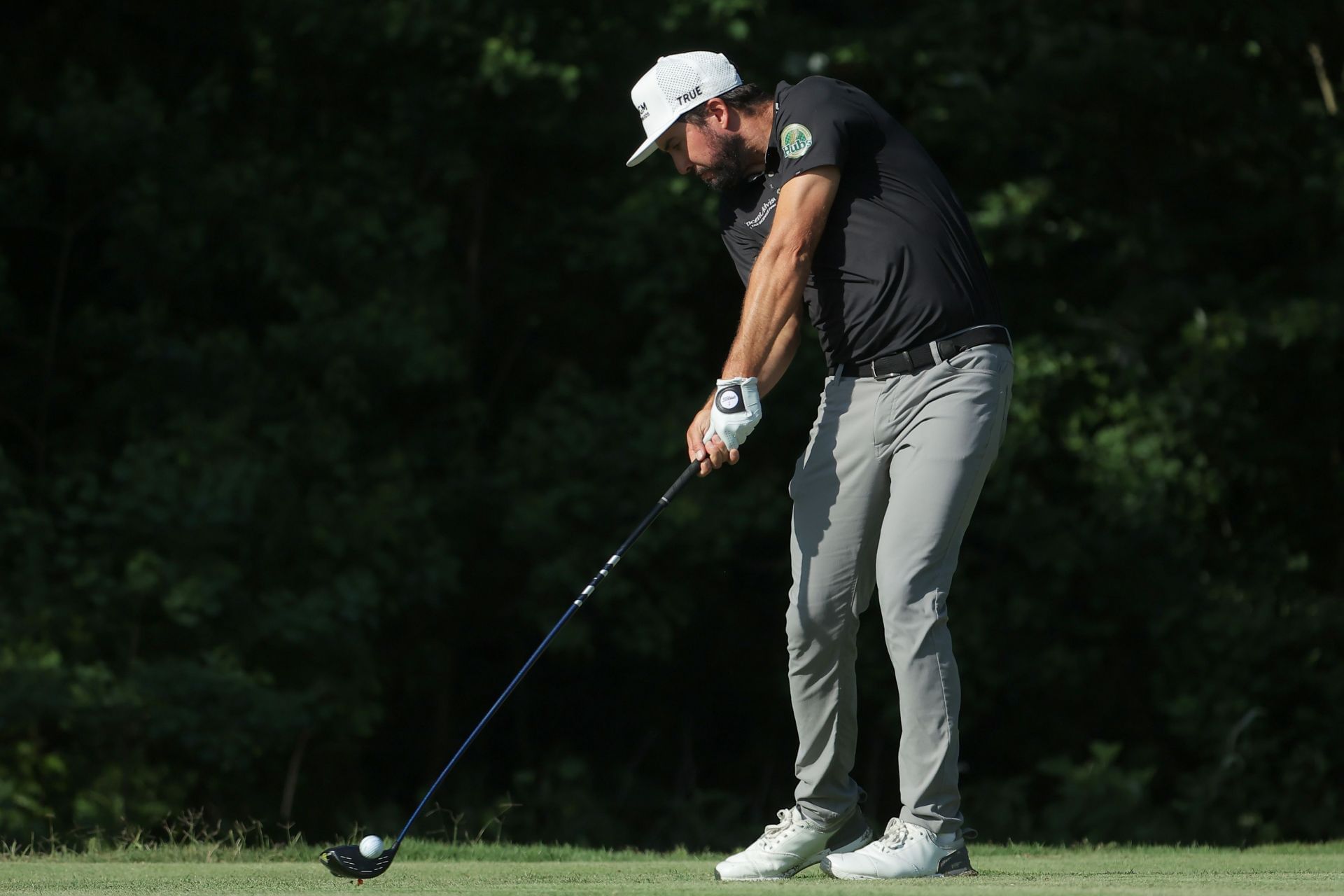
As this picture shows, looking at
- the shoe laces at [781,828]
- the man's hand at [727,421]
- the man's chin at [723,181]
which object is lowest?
the shoe laces at [781,828]

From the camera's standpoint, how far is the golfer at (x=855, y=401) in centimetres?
432

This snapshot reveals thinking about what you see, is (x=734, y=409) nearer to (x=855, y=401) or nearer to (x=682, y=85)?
(x=855, y=401)

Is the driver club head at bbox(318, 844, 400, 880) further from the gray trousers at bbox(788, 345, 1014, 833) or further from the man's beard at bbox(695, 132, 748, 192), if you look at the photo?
the man's beard at bbox(695, 132, 748, 192)

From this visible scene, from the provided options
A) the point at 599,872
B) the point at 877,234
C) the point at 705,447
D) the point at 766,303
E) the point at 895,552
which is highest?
the point at 877,234

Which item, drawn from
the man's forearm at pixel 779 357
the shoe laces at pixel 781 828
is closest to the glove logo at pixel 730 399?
the man's forearm at pixel 779 357

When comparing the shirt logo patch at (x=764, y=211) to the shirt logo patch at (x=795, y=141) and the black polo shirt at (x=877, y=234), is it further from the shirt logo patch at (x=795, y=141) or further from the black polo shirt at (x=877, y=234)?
the shirt logo patch at (x=795, y=141)

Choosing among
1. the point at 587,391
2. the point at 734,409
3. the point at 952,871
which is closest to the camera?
the point at 952,871

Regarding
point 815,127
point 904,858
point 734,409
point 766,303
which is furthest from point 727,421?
point 904,858

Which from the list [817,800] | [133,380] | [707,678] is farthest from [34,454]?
[817,800]

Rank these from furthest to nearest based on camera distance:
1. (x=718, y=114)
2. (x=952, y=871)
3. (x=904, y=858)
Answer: (x=718, y=114) < (x=952, y=871) < (x=904, y=858)

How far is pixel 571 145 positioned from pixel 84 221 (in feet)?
10.9

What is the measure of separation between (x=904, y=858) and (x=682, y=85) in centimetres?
198

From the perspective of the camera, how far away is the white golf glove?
4461mm

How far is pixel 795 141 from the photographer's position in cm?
438
